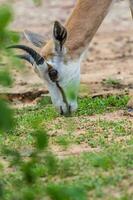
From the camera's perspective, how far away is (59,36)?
912cm

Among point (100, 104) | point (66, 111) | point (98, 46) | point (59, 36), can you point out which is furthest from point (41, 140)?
point (98, 46)

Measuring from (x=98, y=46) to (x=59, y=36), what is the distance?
5.99m

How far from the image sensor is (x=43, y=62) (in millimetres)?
9164

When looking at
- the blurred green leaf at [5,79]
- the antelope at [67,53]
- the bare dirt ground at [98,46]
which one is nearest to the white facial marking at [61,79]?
the antelope at [67,53]

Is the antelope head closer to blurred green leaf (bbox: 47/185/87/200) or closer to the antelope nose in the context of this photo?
the antelope nose

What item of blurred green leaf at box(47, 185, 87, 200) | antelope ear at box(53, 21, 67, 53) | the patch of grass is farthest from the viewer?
the patch of grass

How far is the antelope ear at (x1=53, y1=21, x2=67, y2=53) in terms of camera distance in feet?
29.3

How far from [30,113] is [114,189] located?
3.92m

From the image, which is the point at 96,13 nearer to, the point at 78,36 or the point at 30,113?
the point at 78,36

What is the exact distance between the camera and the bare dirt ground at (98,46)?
11820 mm

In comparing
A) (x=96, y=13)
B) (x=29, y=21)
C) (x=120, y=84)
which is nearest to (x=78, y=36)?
(x=96, y=13)

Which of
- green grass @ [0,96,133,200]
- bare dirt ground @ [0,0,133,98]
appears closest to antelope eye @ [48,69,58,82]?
green grass @ [0,96,133,200]

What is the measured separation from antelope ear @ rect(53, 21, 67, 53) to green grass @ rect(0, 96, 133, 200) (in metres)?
0.77

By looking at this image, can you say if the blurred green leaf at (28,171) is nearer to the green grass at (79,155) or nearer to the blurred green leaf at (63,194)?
the green grass at (79,155)
